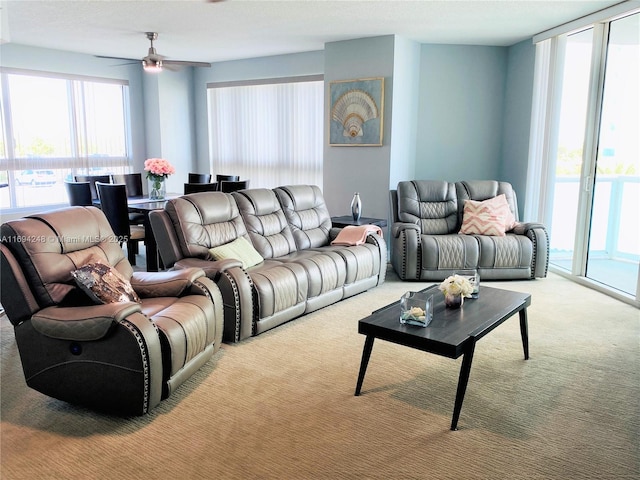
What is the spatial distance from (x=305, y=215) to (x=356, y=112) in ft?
5.52

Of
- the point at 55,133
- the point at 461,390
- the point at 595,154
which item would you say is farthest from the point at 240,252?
the point at 55,133

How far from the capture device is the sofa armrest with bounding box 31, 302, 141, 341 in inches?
99.9

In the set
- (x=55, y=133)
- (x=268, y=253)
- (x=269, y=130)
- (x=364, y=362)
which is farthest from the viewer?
(x=269, y=130)

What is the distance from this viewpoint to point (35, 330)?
270 centimetres

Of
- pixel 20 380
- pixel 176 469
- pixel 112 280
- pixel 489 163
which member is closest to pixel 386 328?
pixel 176 469

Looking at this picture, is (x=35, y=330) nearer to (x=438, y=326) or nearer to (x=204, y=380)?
(x=204, y=380)

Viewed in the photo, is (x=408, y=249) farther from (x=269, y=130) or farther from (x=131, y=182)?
(x=131, y=182)

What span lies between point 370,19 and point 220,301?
317 centimetres

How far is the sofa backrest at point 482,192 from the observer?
227 inches

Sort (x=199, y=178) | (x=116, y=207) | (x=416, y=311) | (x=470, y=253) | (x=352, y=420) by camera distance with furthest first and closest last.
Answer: (x=199, y=178), (x=116, y=207), (x=470, y=253), (x=416, y=311), (x=352, y=420)

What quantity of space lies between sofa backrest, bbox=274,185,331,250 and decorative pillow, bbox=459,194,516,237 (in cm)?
148

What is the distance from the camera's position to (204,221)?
4.08m

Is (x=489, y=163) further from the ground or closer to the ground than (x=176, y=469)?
further from the ground

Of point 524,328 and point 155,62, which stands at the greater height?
point 155,62
